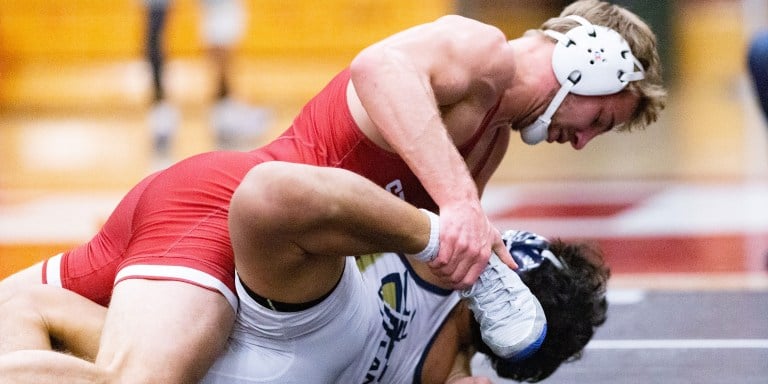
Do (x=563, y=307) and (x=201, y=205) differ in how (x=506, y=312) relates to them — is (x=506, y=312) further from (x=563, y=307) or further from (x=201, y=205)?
(x=201, y=205)

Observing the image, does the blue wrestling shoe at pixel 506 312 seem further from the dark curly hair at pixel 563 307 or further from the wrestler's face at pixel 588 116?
the wrestler's face at pixel 588 116

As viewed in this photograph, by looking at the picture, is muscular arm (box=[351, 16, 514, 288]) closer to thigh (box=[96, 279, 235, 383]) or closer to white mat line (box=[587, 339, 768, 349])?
thigh (box=[96, 279, 235, 383])

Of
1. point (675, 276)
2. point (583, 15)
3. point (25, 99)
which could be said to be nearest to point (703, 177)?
point (675, 276)

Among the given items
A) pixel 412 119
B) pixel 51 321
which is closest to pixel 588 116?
pixel 412 119

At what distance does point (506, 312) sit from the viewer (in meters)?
2.76

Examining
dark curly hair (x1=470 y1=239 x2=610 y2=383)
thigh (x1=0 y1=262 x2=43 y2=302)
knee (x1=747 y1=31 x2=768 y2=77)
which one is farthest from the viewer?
knee (x1=747 y1=31 x2=768 y2=77)

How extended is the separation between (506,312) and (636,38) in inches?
33.5

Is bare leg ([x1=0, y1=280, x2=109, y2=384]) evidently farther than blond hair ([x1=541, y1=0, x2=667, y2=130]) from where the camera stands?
No

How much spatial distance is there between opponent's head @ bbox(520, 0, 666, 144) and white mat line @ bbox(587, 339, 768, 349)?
803 millimetres

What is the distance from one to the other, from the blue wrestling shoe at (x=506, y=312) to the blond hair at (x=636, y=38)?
0.69 meters

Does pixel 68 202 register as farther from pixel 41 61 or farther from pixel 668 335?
pixel 41 61

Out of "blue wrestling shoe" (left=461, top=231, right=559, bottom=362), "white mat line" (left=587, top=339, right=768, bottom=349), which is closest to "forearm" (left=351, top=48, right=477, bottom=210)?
"blue wrestling shoe" (left=461, top=231, right=559, bottom=362)

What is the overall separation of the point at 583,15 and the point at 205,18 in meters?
5.15

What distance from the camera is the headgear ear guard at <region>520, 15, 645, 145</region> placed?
10.3 feet
